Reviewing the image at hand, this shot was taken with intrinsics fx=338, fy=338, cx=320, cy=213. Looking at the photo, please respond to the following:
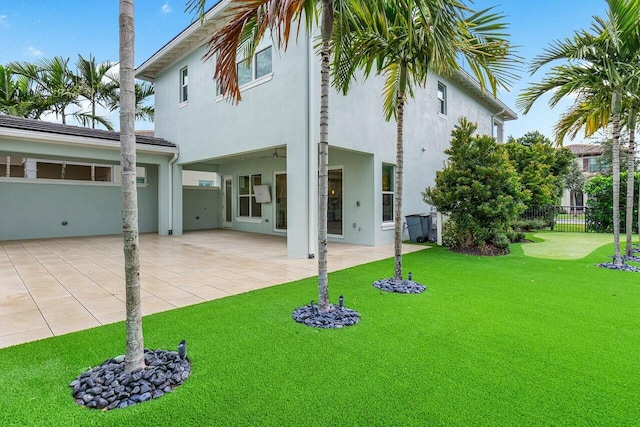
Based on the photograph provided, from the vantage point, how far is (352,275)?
6.36 meters

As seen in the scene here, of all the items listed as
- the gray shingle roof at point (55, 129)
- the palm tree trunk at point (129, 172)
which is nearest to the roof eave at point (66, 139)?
the gray shingle roof at point (55, 129)

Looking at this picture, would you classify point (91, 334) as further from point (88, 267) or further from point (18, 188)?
point (18, 188)

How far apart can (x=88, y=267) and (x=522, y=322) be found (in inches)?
311

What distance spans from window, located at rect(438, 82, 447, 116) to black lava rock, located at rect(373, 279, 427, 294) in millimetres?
10302

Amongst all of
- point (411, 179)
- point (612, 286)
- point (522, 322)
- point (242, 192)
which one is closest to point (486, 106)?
point (411, 179)

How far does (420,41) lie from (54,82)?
1817cm

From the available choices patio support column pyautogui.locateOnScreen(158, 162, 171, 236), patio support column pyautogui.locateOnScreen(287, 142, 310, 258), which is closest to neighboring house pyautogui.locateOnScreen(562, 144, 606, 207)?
patio support column pyautogui.locateOnScreen(287, 142, 310, 258)

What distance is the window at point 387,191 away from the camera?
10852mm

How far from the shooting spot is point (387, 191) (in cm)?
1095

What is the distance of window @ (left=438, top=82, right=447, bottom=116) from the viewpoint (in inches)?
536

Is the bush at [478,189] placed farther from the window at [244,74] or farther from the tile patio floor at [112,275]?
the window at [244,74]

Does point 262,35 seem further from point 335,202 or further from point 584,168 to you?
point 584,168

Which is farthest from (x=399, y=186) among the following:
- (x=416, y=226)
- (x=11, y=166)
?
(x=11, y=166)

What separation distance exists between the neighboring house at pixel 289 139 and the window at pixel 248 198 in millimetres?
46
